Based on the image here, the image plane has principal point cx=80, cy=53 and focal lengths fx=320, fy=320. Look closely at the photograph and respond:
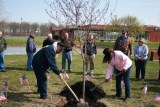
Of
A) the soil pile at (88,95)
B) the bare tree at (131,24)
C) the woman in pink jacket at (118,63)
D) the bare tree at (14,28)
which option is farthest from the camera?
the bare tree at (14,28)

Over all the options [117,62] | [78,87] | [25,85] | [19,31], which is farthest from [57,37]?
[19,31]

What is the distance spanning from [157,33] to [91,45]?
6253cm

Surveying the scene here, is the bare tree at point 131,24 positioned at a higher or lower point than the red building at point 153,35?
higher

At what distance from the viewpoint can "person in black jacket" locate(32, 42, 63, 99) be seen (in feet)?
25.1

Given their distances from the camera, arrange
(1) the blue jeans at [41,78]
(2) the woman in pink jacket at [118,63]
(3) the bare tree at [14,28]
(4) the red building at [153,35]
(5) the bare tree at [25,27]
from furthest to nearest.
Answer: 1. (5) the bare tree at [25,27]
2. (3) the bare tree at [14,28]
3. (4) the red building at [153,35]
4. (1) the blue jeans at [41,78]
5. (2) the woman in pink jacket at [118,63]

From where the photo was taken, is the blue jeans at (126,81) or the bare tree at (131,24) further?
the bare tree at (131,24)

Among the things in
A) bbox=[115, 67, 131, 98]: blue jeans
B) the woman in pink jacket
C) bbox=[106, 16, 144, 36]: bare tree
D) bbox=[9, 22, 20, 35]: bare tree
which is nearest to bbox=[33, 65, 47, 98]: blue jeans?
the woman in pink jacket

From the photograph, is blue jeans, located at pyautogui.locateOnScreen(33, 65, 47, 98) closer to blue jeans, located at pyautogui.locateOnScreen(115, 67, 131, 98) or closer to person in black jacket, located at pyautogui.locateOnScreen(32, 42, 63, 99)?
person in black jacket, located at pyautogui.locateOnScreen(32, 42, 63, 99)

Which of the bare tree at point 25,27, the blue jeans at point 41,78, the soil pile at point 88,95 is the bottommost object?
the soil pile at point 88,95

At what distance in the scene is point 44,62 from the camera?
316 inches

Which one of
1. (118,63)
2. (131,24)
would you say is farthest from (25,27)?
(118,63)

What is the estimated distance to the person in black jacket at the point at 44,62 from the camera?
7.64m

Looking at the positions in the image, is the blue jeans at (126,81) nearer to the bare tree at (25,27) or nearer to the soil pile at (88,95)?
the soil pile at (88,95)

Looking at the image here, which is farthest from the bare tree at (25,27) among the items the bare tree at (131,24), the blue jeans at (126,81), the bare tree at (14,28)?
the blue jeans at (126,81)
